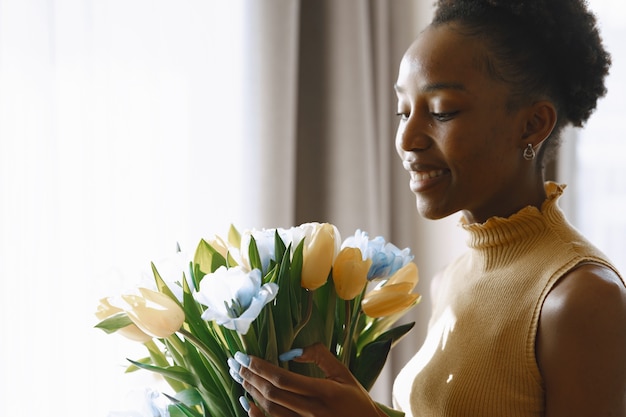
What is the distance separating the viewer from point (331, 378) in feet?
3.06

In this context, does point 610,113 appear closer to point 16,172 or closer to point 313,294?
point 313,294

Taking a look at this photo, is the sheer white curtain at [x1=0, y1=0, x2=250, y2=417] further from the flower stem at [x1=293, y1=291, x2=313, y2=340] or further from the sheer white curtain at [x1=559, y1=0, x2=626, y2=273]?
the sheer white curtain at [x1=559, y1=0, x2=626, y2=273]

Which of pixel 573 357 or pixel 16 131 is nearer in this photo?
pixel 573 357

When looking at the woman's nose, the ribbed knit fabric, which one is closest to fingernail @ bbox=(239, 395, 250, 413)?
the ribbed knit fabric

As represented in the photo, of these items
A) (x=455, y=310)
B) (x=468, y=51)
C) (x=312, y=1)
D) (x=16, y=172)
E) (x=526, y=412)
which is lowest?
(x=526, y=412)

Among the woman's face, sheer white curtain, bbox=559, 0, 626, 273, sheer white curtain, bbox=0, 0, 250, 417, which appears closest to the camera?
the woman's face

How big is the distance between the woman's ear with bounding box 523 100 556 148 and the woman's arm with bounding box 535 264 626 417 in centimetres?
22

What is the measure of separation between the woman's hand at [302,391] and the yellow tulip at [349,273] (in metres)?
0.08

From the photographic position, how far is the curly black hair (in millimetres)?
1078

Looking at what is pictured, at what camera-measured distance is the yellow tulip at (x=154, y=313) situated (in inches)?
34.8

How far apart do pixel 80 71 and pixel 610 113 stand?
1212 millimetres

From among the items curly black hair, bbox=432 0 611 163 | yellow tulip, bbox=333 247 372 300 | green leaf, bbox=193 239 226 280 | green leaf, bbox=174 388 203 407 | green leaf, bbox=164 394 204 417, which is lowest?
green leaf, bbox=164 394 204 417

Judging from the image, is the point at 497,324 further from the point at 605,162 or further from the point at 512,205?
the point at 605,162

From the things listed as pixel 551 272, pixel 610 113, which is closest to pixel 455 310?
pixel 551 272
